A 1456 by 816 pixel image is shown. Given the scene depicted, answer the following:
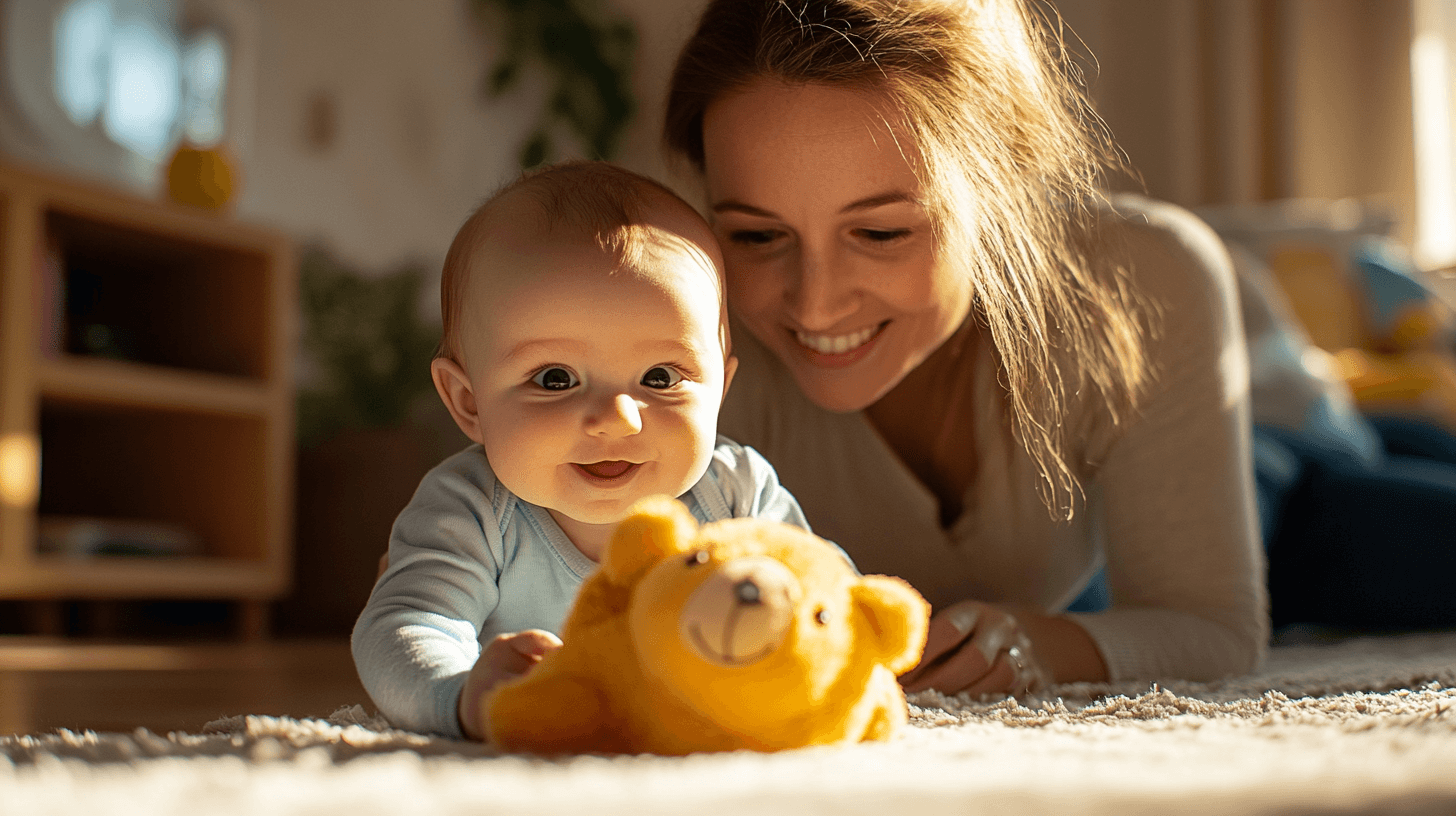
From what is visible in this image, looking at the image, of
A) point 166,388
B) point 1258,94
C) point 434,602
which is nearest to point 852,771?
point 434,602

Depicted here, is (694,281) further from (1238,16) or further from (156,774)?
(1238,16)

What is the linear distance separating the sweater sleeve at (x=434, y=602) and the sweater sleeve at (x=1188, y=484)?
540 millimetres

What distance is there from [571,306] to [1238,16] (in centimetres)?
343

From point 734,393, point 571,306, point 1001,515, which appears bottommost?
point 1001,515

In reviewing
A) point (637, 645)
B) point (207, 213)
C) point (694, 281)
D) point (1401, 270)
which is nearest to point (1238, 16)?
point (1401, 270)

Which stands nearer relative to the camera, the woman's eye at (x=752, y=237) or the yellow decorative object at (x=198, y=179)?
the woman's eye at (x=752, y=237)

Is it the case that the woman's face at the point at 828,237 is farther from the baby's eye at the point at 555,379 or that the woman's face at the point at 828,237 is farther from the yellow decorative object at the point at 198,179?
the yellow decorative object at the point at 198,179

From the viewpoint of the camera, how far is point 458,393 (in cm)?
74

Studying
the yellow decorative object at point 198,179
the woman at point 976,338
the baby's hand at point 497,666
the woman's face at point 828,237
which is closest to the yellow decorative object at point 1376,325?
the woman at point 976,338

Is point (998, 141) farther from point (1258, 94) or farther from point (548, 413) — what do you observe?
point (1258, 94)

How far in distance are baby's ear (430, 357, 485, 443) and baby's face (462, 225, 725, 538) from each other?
0.06m

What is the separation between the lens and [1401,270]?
2533 mm

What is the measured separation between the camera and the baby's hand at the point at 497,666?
54 centimetres

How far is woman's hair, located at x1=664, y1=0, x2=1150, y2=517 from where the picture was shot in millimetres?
876
